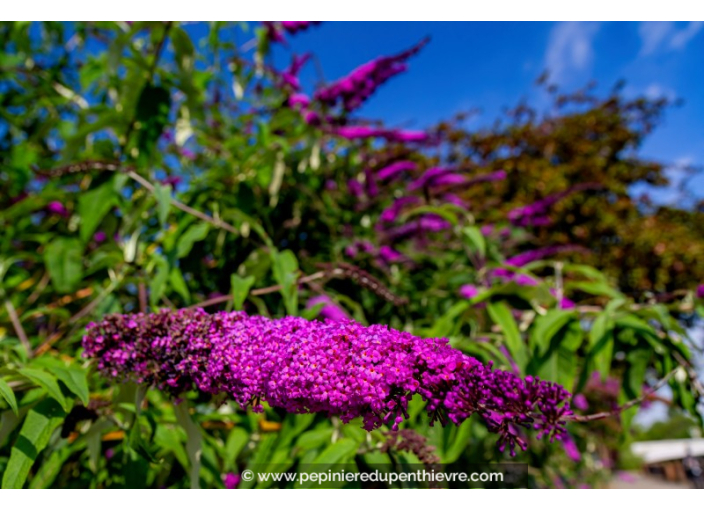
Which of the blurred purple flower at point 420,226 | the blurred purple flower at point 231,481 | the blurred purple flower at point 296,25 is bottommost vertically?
the blurred purple flower at point 231,481

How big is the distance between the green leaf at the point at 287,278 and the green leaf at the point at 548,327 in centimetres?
44

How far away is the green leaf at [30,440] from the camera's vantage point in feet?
2.21

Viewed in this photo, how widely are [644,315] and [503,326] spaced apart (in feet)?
1.09

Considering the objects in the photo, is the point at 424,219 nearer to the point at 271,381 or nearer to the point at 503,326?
the point at 503,326

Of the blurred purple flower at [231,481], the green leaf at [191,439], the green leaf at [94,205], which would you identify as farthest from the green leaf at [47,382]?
the green leaf at [94,205]

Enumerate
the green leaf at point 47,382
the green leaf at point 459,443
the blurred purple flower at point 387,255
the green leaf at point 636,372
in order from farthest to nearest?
the blurred purple flower at point 387,255, the green leaf at point 636,372, the green leaf at point 459,443, the green leaf at point 47,382

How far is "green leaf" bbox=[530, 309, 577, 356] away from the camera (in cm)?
92

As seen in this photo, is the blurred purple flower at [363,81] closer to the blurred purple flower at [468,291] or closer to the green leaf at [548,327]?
the blurred purple flower at [468,291]

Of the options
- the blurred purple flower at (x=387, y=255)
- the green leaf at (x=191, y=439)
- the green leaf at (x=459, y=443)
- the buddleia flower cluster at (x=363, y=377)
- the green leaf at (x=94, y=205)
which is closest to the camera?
the buddleia flower cluster at (x=363, y=377)

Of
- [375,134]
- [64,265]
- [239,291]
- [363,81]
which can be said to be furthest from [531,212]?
[64,265]

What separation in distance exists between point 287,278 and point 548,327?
0.48 m

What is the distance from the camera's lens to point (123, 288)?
1.22 m
